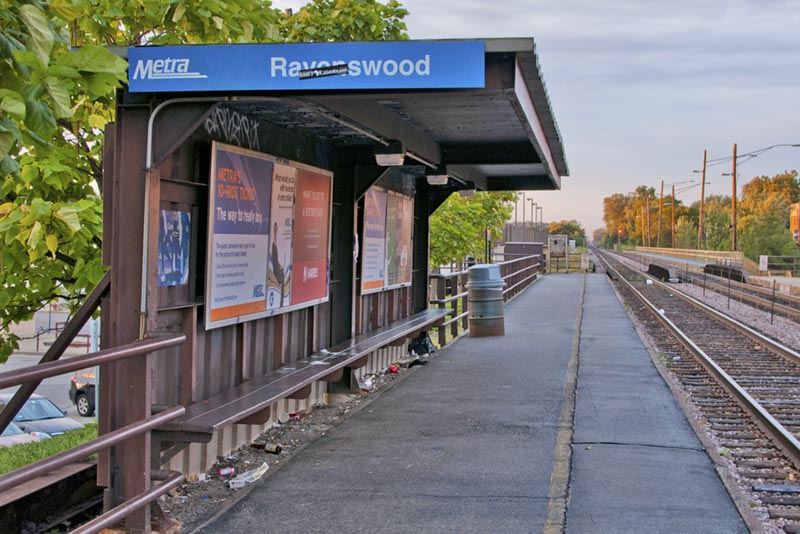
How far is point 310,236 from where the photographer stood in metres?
8.38

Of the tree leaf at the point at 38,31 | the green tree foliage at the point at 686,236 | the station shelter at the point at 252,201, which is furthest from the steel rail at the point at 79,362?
the green tree foliage at the point at 686,236

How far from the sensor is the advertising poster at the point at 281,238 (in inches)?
291

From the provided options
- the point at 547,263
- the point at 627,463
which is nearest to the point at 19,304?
the point at 627,463

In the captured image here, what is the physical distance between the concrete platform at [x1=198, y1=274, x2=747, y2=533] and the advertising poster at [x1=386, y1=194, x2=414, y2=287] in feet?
5.26

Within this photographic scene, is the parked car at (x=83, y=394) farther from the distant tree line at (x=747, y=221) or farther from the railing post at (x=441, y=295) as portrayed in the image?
the distant tree line at (x=747, y=221)

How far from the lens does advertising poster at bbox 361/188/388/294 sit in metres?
10.4

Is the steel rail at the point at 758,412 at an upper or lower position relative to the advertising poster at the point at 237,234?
lower

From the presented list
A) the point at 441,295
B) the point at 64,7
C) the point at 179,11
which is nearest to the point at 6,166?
the point at 64,7

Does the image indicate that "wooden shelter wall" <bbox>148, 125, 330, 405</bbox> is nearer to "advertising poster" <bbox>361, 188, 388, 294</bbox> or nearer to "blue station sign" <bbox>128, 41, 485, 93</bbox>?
"blue station sign" <bbox>128, 41, 485, 93</bbox>

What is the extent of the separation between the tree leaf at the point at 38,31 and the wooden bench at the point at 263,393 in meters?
2.65

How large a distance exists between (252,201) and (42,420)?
17.0m

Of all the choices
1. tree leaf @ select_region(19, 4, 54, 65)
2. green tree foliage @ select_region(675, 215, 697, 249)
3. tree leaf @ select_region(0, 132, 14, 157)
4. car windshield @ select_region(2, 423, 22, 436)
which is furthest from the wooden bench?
green tree foliage @ select_region(675, 215, 697, 249)

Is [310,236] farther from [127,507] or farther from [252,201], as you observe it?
[127,507]

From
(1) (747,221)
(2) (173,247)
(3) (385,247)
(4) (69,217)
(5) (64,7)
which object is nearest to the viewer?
(5) (64,7)
